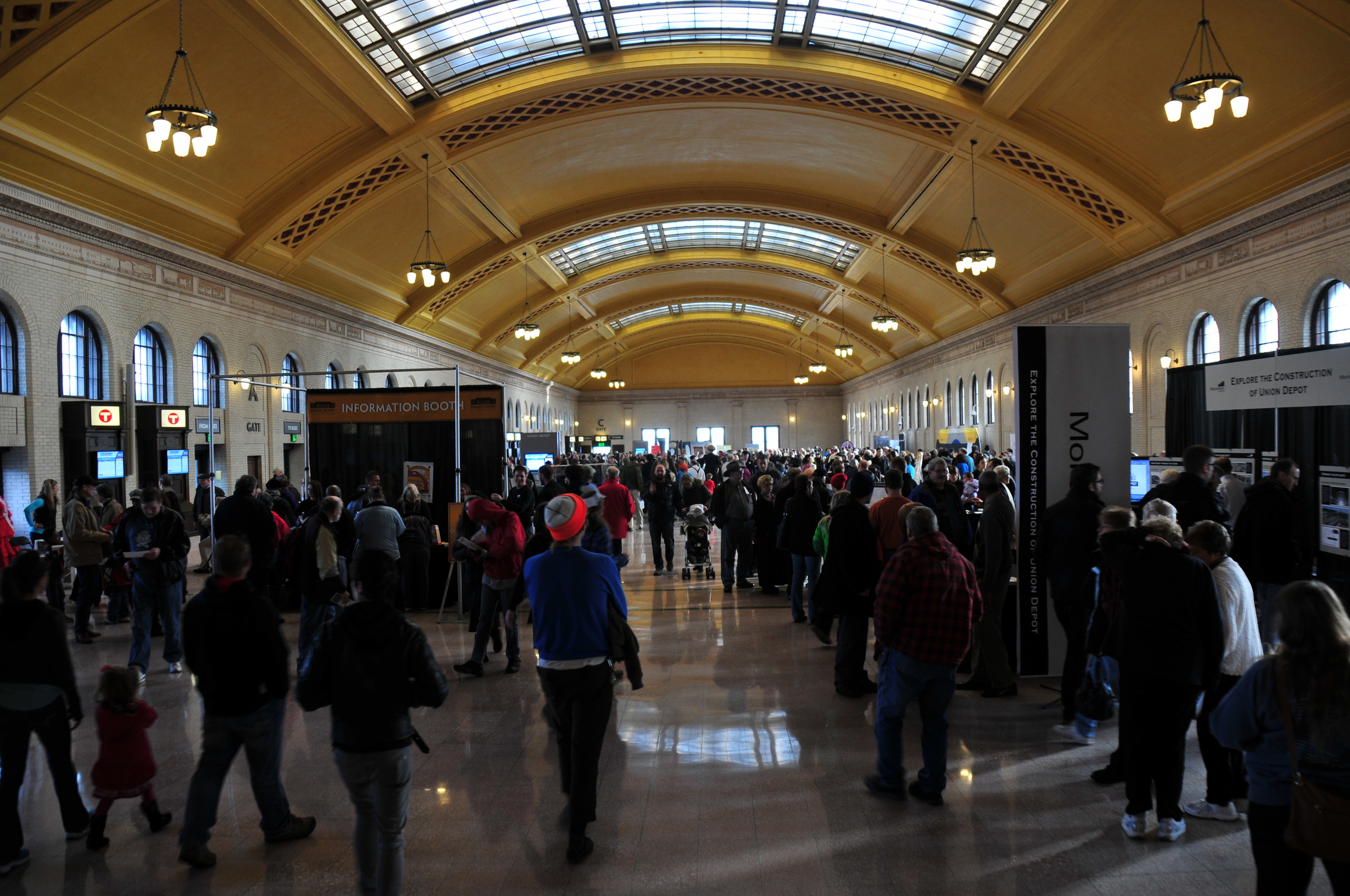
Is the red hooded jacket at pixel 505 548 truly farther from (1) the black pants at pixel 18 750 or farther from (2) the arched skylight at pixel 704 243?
(2) the arched skylight at pixel 704 243

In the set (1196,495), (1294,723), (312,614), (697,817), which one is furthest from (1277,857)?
(312,614)

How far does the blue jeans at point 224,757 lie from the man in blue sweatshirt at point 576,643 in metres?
1.28

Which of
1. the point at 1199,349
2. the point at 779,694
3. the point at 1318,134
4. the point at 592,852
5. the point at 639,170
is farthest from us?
the point at 639,170

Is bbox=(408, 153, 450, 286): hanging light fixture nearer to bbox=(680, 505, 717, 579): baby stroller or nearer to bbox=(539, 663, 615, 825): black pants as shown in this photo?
bbox=(680, 505, 717, 579): baby stroller

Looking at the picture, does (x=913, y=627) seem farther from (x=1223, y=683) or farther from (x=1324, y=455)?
(x=1324, y=455)

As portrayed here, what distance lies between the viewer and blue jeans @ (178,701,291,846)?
385cm

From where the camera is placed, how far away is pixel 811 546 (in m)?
8.62

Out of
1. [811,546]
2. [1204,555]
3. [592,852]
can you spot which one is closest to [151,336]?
[811,546]

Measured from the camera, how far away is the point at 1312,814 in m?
2.52

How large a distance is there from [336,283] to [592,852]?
1933 centimetres

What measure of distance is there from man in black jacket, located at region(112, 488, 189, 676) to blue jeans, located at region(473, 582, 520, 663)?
270 cm

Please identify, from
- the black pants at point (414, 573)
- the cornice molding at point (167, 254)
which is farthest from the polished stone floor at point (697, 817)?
the cornice molding at point (167, 254)

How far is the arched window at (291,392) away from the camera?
19.5 metres

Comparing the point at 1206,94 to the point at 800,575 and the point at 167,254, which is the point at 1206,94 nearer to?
the point at 800,575
